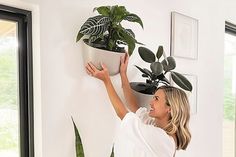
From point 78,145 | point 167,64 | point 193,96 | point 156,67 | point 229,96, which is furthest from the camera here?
point 229,96

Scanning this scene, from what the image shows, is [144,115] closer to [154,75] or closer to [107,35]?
[154,75]

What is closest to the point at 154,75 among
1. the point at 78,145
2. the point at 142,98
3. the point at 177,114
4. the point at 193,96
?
the point at 142,98

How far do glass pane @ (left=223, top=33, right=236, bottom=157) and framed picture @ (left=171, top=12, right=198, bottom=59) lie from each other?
3.21 feet

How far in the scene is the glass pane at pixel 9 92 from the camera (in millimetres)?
1454

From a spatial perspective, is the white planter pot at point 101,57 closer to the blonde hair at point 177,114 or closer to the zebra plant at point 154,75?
the zebra plant at point 154,75

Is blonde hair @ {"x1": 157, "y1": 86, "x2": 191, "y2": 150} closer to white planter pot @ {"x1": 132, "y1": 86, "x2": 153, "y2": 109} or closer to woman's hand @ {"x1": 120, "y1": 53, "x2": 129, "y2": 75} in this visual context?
white planter pot @ {"x1": 132, "y1": 86, "x2": 153, "y2": 109}

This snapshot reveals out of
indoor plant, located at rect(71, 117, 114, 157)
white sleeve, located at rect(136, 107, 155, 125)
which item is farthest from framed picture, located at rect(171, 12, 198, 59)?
indoor plant, located at rect(71, 117, 114, 157)

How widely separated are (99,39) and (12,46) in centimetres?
47

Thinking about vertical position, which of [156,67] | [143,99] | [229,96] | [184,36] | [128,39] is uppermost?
[184,36]

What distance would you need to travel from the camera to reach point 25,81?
58.9 inches

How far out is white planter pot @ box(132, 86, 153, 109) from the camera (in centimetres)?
180

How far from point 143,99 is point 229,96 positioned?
79.6 inches

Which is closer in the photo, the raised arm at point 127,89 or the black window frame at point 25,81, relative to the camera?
the black window frame at point 25,81

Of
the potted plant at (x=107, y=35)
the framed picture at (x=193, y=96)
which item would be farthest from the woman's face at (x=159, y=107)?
the framed picture at (x=193, y=96)
